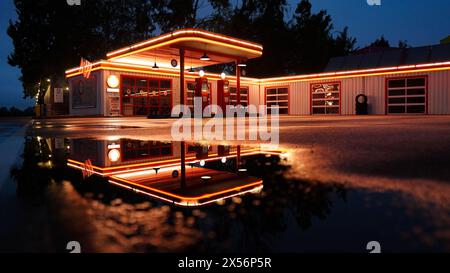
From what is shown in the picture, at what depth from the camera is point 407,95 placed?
2181 cm

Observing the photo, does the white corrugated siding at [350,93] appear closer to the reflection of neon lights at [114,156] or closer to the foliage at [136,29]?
the foliage at [136,29]

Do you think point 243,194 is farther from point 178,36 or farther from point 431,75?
point 431,75

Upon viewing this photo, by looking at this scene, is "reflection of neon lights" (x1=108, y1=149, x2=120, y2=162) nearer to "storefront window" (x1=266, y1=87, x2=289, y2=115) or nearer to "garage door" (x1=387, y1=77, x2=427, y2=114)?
"garage door" (x1=387, y1=77, x2=427, y2=114)

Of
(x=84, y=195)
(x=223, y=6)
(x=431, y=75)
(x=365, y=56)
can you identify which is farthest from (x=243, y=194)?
(x=365, y=56)

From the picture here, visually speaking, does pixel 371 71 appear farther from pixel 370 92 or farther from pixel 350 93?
pixel 350 93

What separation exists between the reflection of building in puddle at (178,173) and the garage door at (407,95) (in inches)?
857

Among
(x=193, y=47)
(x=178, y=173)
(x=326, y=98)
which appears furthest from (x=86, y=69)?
(x=178, y=173)

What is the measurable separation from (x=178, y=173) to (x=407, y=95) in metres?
23.1

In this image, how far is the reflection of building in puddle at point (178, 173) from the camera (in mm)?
1549

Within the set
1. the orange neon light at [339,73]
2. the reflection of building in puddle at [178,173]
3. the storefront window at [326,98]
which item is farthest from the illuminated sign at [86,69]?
the reflection of building in puddle at [178,173]

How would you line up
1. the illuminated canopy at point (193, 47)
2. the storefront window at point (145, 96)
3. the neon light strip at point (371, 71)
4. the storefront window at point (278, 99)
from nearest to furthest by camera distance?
the illuminated canopy at point (193, 47) → the neon light strip at point (371, 71) → the storefront window at point (145, 96) → the storefront window at point (278, 99)

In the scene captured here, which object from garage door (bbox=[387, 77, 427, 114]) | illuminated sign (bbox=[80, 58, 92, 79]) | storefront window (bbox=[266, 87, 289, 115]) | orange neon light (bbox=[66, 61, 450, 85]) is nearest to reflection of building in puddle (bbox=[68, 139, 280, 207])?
orange neon light (bbox=[66, 61, 450, 85])

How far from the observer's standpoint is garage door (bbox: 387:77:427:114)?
2136cm
